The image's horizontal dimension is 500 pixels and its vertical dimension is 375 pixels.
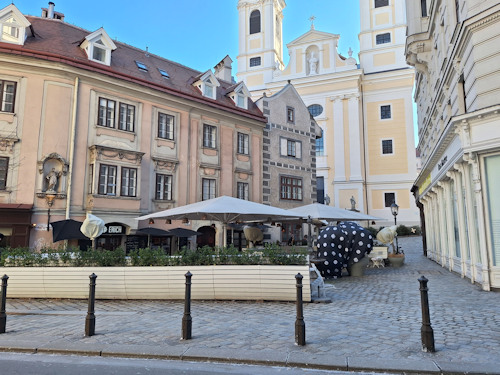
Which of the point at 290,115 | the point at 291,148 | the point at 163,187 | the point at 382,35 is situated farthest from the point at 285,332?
the point at 382,35

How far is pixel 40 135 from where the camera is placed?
16.8 m

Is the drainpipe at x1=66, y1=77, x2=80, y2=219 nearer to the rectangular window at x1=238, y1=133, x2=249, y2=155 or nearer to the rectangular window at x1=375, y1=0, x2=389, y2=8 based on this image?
the rectangular window at x1=238, y1=133, x2=249, y2=155

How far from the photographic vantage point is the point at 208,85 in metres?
24.0

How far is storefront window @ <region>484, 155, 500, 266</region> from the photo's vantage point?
33.4 ft

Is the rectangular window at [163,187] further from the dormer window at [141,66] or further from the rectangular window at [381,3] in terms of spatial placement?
the rectangular window at [381,3]

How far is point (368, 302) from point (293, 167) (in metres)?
18.9

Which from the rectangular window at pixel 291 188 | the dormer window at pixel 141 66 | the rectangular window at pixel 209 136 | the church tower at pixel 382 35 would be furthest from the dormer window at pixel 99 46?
the church tower at pixel 382 35

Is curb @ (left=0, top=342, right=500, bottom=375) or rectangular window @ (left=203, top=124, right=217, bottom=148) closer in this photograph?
curb @ (left=0, top=342, right=500, bottom=375)

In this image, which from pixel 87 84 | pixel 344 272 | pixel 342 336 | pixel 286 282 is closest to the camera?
pixel 342 336

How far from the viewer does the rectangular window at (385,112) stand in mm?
44594

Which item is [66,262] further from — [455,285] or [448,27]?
[448,27]

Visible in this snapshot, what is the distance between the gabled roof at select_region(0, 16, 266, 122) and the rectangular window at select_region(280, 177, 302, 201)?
4558 millimetres

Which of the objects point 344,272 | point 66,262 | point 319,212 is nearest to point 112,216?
point 66,262

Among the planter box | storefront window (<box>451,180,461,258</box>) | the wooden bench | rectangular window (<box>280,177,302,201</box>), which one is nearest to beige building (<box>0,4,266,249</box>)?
rectangular window (<box>280,177,302,201</box>)
